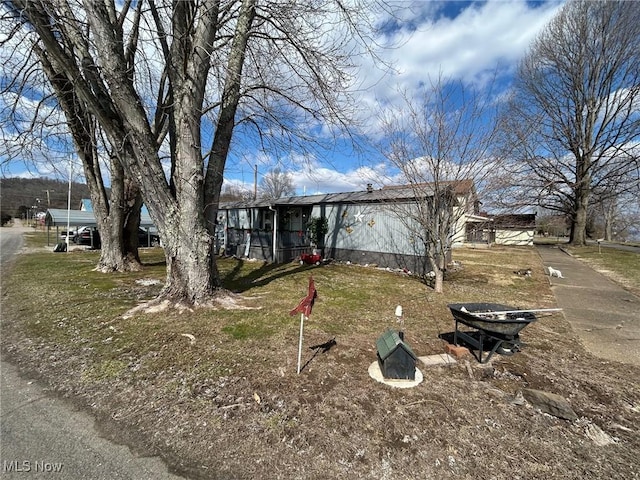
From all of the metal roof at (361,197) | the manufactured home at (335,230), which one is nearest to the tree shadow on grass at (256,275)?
the manufactured home at (335,230)

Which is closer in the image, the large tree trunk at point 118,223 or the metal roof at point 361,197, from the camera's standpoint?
the metal roof at point 361,197

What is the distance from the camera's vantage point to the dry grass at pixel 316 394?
2.04 meters

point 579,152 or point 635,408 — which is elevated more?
point 579,152

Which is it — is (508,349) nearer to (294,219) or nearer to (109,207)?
(294,219)

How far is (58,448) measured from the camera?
2051 mm

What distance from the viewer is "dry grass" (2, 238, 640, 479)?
6.68ft

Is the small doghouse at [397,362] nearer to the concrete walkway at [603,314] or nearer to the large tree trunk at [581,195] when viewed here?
the concrete walkway at [603,314]

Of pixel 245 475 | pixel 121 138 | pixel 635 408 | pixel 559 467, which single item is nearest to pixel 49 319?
pixel 121 138

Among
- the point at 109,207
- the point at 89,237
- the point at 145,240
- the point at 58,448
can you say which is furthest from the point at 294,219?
the point at 89,237

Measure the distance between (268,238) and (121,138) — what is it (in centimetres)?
829

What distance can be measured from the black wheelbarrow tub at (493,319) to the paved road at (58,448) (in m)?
3.33

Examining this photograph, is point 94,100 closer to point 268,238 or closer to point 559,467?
point 559,467

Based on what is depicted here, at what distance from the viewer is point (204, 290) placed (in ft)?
17.6

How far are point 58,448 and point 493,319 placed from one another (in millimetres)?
4226
